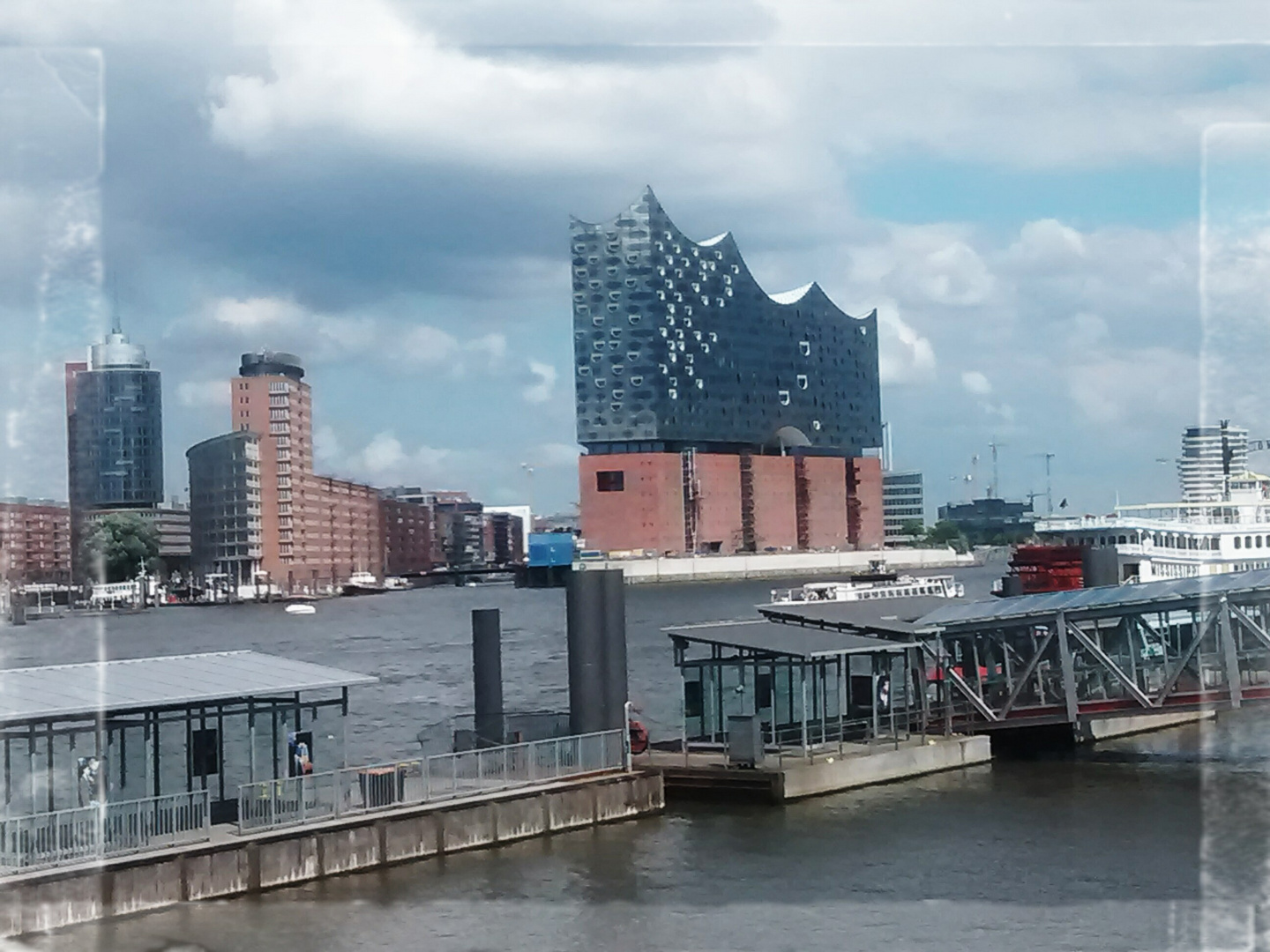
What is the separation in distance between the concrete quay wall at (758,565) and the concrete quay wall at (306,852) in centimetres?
9321

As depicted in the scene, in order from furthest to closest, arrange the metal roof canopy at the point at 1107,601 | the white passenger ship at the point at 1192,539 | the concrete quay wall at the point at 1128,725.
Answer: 1. the white passenger ship at the point at 1192,539
2. the concrete quay wall at the point at 1128,725
3. the metal roof canopy at the point at 1107,601

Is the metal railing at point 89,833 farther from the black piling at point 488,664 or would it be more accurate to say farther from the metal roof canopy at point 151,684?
the black piling at point 488,664

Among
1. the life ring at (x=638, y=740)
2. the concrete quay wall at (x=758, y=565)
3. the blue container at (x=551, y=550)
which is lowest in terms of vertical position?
the life ring at (x=638, y=740)

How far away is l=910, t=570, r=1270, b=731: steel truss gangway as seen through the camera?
1920 centimetres

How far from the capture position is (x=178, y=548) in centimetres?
10662

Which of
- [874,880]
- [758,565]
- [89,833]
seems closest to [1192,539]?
[874,880]

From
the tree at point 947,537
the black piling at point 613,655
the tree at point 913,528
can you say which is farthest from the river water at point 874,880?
the tree at point 913,528

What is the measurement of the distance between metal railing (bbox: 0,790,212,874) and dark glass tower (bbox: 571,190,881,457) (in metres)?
112

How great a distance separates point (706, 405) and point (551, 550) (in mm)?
17757

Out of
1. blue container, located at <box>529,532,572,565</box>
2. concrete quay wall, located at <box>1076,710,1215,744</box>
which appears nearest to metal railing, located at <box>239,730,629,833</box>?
concrete quay wall, located at <box>1076,710,1215,744</box>

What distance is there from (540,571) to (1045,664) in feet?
341

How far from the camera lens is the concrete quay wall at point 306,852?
475 inches

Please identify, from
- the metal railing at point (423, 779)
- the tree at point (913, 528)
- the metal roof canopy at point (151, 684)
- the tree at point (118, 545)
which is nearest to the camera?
the metal roof canopy at point (151, 684)

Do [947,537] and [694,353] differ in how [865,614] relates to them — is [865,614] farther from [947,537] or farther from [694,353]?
[947,537]
